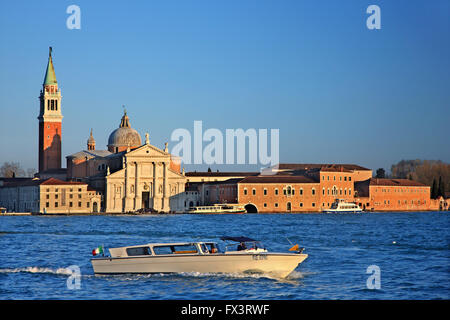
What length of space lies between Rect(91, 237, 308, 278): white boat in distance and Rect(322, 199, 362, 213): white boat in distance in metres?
65.8

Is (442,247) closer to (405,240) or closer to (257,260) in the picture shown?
(405,240)

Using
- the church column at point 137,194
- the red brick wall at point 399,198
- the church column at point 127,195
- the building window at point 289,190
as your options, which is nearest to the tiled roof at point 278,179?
the building window at point 289,190

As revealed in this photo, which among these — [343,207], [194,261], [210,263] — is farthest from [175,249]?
[343,207]

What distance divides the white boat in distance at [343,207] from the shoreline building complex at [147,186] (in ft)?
4.16

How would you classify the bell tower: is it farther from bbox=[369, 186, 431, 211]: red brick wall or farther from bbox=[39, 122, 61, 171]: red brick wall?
bbox=[369, 186, 431, 211]: red brick wall

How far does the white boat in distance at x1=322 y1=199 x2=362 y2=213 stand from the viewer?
85506mm

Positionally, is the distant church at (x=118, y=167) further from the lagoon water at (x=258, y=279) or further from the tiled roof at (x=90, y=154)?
the lagoon water at (x=258, y=279)

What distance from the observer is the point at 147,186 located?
85.6 meters

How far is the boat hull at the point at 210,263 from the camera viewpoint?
20.0 metres

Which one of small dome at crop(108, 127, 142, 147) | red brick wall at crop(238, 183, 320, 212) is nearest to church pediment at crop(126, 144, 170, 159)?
red brick wall at crop(238, 183, 320, 212)

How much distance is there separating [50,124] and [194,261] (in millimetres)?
77298

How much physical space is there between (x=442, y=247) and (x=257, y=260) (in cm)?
1462

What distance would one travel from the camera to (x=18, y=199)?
8750cm

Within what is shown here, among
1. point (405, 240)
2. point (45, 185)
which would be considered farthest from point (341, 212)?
point (405, 240)
